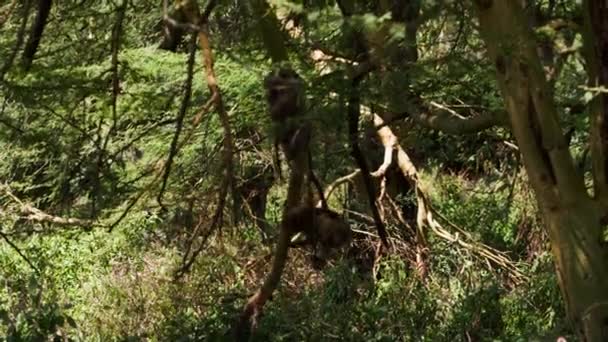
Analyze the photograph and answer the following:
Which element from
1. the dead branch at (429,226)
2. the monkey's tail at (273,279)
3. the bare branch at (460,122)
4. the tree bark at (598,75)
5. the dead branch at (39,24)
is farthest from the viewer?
the dead branch at (429,226)

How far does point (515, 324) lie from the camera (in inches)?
326

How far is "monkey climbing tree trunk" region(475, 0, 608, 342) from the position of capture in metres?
5.26

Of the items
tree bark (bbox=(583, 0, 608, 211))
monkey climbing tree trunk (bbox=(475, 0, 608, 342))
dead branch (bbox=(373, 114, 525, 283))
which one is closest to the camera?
tree bark (bbox=(583, 0, 608, 211))

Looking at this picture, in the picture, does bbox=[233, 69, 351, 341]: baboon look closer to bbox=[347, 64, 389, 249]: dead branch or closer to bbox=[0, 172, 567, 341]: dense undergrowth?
bbox=[347, 64, 389, 249]: dead branch

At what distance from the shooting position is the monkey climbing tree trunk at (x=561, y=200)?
5262mm

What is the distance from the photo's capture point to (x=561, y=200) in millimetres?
5406

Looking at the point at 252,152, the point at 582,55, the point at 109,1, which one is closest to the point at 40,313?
the point at 109,1

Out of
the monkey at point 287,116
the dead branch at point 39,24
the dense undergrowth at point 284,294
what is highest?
the dead branch at point 39,24

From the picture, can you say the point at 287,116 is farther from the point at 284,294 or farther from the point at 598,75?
the point at 284,294

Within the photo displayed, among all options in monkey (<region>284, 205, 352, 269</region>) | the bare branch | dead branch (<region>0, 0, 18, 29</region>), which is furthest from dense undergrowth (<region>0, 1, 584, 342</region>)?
dead branch (<region>0, 0, 18, 29</region>)

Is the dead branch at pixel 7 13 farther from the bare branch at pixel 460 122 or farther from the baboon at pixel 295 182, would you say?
the bare branch at pixel 460 122

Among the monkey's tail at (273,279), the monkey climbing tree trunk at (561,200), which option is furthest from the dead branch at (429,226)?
the monkey's tail at (273,279)

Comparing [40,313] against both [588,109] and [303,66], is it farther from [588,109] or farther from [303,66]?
[588,109]

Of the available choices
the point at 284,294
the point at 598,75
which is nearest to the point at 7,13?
the point at 598,75
